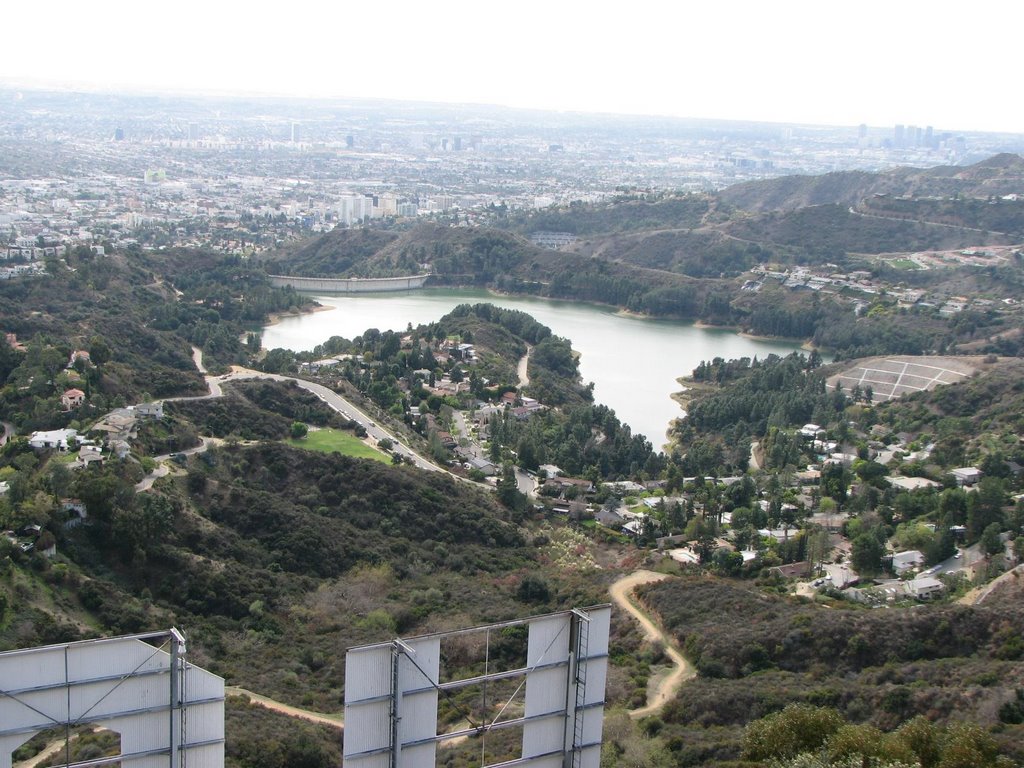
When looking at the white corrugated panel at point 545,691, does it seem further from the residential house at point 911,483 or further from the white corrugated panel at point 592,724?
the residential house at point 911,483

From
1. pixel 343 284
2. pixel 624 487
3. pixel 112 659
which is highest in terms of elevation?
pixel 112 659

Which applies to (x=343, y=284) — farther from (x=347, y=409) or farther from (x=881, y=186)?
(x=881, y=186)

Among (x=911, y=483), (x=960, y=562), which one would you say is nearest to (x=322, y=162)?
(x=911, y=483)

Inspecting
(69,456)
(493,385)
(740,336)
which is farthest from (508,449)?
(740,336)

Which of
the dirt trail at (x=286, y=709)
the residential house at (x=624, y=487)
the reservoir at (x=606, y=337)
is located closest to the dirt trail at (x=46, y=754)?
the dirt trail at (x=286, y=709)

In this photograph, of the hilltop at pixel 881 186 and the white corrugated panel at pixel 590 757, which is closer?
the white corrugated panel at pixel 590 757

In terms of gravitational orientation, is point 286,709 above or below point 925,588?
above

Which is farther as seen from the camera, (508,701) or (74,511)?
(74,511)

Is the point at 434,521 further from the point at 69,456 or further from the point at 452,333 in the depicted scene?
the point at 452,333
